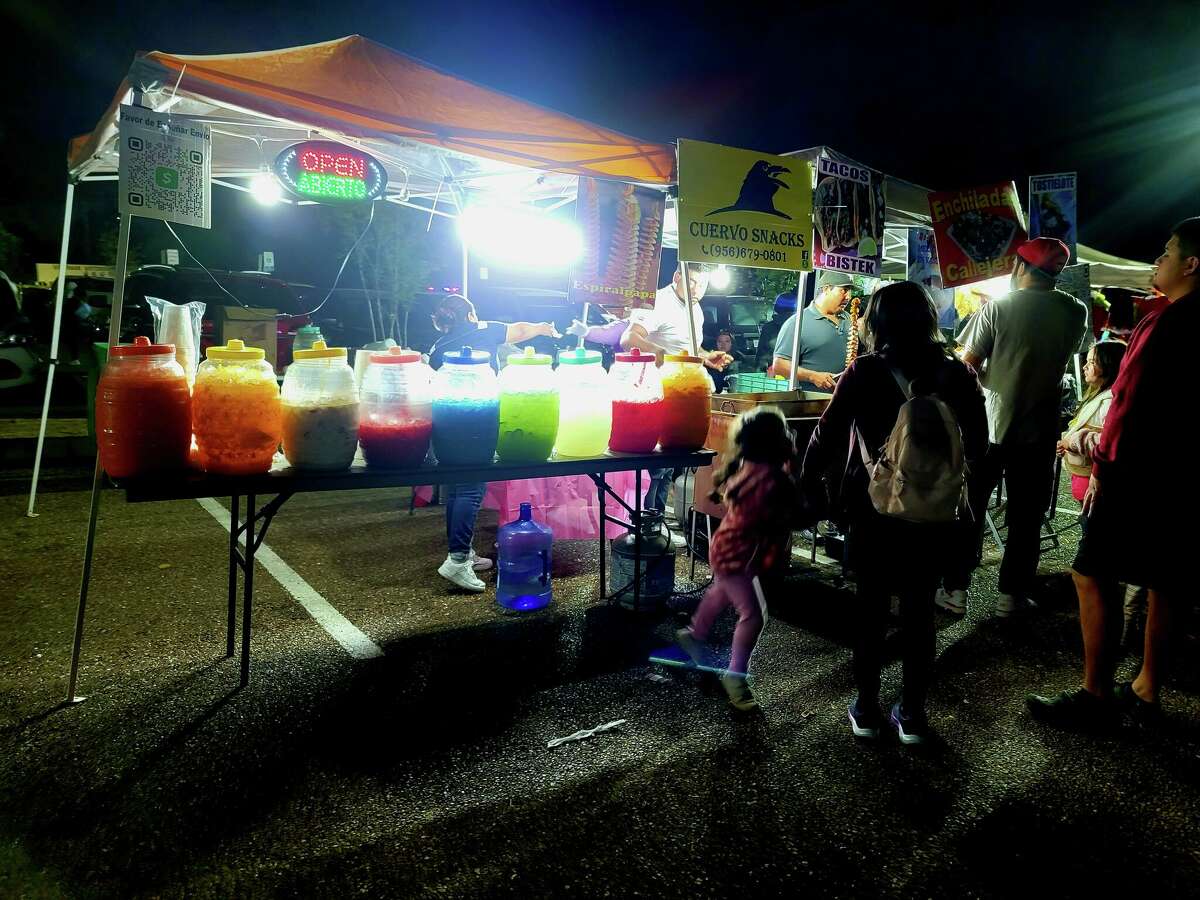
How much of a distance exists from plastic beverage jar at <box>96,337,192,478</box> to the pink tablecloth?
9.85 ft

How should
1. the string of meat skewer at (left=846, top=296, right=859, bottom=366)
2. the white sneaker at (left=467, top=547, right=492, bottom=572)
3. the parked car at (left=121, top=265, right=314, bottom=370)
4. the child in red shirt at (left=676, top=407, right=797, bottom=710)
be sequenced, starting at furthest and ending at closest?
1. the parked car at (left=121, top=265, right=314, bottom=370)
2. the string of meat skewer at (left=846, top=296, right=859, bottom=366)
3. the white sneaker at (left=467, top=547, right=492, bottom=572)
4. the child in red shirt at (left=676, top=407, right=797, bottom=710)

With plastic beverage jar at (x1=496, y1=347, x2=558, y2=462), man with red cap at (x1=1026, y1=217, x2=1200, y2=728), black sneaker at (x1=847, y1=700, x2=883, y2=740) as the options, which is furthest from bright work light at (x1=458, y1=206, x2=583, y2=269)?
black sneaker at (x1=847, y1=700, x2=883, y2=740)

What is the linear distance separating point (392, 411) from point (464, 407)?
12.3 inches

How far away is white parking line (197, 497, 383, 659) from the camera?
12.1 ft

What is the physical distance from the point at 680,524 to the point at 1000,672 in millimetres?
2845

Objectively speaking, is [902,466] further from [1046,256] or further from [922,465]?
[1046,256]

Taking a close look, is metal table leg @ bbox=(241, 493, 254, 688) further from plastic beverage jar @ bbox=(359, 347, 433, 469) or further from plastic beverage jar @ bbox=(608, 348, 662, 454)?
plastic beverage jar @ bbox=(608, 348, 662, 454)

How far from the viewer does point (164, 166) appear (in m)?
3.03

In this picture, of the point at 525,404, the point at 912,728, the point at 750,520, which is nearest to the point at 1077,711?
the point at 912,728

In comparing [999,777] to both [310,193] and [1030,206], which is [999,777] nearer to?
[310,193]

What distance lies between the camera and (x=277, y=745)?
9.09ft

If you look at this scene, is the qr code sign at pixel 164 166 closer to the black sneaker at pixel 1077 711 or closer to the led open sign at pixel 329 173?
the led open sign at pixel 329 173

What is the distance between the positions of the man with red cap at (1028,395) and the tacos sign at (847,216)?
1.30 metres

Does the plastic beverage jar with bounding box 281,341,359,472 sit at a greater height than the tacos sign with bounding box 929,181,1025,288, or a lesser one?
lesser
